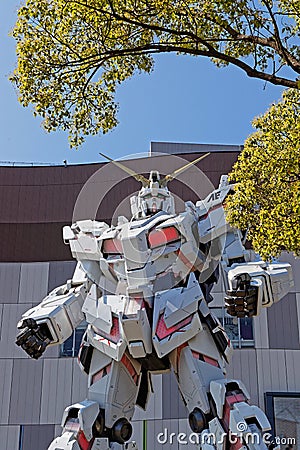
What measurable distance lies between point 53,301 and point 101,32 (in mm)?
2755

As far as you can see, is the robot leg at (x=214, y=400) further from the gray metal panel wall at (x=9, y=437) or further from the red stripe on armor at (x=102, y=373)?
the gray metal panel wall at (x=9, y=437)

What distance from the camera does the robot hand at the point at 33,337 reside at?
16.4 feet

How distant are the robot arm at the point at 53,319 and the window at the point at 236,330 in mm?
6797

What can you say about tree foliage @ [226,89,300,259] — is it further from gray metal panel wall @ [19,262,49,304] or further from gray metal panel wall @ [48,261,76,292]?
gray metal panel wall @ [19,262,49,304]

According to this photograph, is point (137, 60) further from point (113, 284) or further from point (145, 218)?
point (113, 284)

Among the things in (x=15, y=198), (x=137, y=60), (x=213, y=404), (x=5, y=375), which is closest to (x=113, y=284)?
(x=213, y=404)

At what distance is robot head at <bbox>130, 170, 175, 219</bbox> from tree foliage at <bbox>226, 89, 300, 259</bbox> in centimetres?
82

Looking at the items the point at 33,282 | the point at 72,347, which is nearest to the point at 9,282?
the point at 33,282

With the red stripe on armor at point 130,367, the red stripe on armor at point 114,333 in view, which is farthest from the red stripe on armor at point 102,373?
the red stripe on armor at point 114,333

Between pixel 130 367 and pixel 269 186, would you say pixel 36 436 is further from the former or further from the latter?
pixel 269 186

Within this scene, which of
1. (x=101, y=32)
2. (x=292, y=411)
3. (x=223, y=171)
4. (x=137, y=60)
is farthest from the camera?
(x=223, y=171)

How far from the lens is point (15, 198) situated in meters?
13.3

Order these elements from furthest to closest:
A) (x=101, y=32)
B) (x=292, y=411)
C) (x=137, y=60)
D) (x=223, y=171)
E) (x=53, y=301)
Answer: (x=223, y=171) → (x=292, y=411) → (x=53, y=301) → (x=137, y=60) → (x=101, y=32)

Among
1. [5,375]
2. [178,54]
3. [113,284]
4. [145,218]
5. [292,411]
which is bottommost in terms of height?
[292,411]
